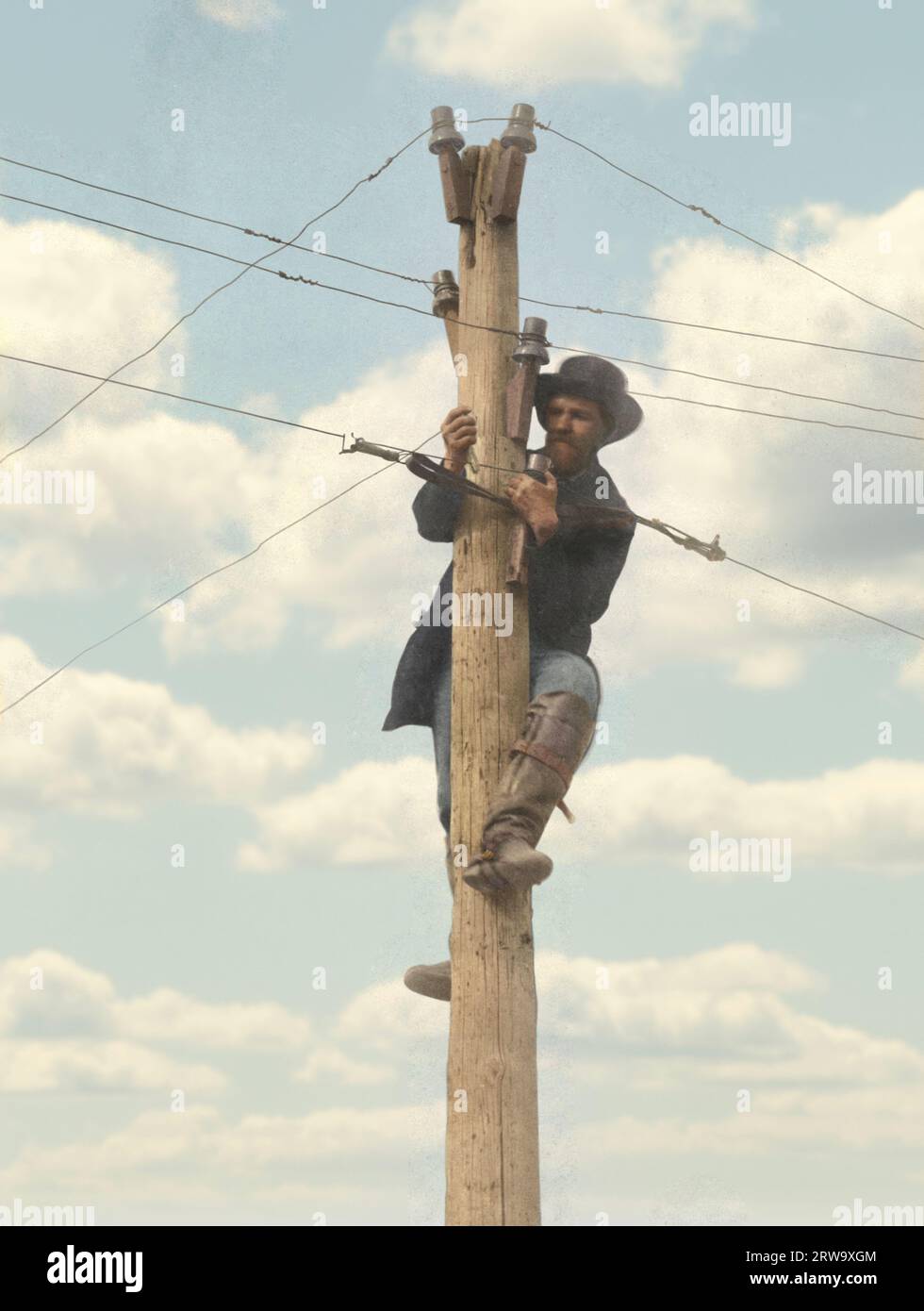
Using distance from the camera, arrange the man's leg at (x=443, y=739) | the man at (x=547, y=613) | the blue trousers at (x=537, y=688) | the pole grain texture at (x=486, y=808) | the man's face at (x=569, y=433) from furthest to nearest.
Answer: the man's face at (x=569, y=433), the man's leg at (x=443, y=739), the blue trousers at (x=537, y=688), the man at (x=547, y=613), the pole grain texture at (x=486, y=808)

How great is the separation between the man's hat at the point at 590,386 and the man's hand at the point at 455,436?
83 cm

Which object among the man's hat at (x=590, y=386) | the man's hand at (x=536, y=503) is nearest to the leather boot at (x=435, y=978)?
the man's hand at (x=536, y=503)

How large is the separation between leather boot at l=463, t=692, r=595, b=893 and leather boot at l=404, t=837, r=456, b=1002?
0.51m

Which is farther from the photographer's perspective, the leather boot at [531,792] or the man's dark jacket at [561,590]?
the man's dark jacket at [561,590]

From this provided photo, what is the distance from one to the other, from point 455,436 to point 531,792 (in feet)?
6.13

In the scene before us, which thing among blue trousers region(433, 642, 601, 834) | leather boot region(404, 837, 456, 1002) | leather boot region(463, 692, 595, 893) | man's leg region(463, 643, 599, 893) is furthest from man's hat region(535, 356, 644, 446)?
leather boot region(404, 837, 456, 1002)

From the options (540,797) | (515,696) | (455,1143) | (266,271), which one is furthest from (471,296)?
A: (455,1143)

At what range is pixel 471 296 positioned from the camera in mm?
8867

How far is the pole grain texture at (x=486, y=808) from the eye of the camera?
758 cm

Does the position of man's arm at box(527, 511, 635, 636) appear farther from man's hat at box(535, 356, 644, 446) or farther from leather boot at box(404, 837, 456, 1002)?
leather boot at box(404, 837, 456, 1002)

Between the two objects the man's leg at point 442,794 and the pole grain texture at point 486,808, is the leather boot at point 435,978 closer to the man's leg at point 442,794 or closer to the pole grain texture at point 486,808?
the man's leg at point 442,794
